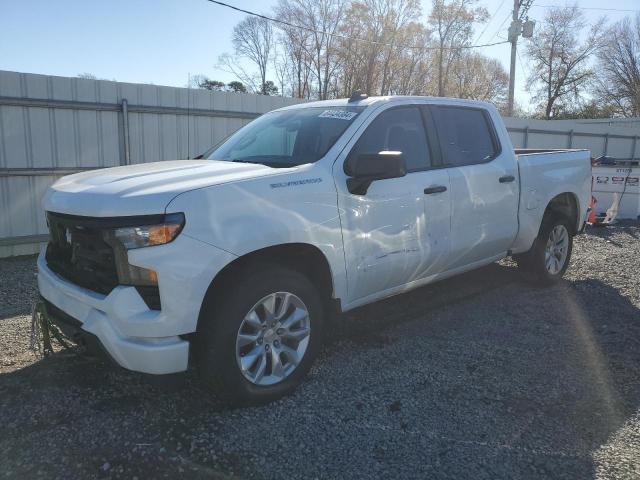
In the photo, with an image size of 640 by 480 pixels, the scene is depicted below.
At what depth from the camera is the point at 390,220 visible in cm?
380

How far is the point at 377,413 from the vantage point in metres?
3.20

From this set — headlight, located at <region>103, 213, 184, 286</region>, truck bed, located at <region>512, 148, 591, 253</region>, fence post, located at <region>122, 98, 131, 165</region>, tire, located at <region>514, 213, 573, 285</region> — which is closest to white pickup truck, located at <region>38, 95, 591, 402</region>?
headlight, located at <region>103, 213, 184, 286</region>

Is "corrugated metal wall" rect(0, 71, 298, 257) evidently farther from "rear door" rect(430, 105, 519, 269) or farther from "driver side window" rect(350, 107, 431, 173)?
"driver side window" rect(350, 107, 431, 173)

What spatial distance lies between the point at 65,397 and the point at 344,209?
2158mm

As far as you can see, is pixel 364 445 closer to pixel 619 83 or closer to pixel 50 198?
pixel 50 198

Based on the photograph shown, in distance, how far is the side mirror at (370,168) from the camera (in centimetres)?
339

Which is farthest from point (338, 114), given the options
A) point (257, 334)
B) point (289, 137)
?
point (257, 334)

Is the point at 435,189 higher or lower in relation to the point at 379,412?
higher

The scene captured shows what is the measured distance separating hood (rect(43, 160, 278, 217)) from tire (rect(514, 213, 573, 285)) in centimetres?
360

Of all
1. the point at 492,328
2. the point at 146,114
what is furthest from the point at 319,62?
the point at 492,328

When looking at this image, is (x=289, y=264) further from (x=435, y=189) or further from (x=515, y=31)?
(x=515, y=31)

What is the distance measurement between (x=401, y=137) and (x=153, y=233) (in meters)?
Result: 2.22

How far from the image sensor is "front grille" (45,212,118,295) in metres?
2.85

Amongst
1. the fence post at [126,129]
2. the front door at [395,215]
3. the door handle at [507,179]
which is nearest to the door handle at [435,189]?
the front door at [395,215]
